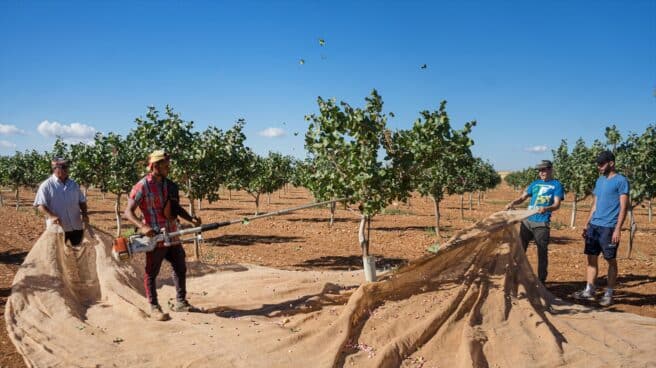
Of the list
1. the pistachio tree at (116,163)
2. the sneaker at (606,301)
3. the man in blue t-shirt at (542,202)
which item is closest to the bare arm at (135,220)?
the man in blue t-shirt at (542,202)

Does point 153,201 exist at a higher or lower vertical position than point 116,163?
lower

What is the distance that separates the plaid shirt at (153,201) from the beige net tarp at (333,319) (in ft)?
3.75

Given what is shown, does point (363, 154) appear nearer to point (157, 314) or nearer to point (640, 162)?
point (157, 314)

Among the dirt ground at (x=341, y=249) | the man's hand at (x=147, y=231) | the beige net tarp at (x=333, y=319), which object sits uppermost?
the man's hand at (x=147, y=231)

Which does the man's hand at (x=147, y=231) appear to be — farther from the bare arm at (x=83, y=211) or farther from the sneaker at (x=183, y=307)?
the bare arm at (x=83, y=211)

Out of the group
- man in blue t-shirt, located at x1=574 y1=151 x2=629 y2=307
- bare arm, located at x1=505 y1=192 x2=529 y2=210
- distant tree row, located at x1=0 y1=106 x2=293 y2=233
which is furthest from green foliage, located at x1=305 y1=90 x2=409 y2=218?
distant tree row, located at x1=0 y1=106 x2=293 y2=233

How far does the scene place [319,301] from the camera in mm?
6176

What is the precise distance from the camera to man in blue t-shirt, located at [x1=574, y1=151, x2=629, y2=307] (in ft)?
22.5

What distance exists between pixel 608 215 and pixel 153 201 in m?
7.07

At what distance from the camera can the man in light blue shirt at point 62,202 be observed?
644 cm

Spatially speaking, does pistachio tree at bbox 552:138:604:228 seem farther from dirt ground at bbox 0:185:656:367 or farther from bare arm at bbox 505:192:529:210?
bare arm at bbox 505:192:529:210

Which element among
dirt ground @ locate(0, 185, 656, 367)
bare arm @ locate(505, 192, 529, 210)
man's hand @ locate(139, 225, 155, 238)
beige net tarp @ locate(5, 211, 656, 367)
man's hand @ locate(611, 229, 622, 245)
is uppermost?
bare arm @ locate(505, 192, 529, 210)

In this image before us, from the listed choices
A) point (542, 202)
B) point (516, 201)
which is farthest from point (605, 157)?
point (516, 201)

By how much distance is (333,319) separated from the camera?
531cm
